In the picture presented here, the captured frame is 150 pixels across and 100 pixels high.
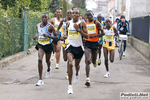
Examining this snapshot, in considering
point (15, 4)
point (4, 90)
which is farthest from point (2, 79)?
point (15, 4)

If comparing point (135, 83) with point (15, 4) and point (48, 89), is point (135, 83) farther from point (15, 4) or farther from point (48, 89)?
point (15, 4)

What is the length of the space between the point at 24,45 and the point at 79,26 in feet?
26.4

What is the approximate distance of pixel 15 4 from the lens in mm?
16781

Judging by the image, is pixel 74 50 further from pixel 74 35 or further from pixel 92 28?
pixel 92 28

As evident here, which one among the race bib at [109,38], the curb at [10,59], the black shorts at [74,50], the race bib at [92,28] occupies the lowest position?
the curb at [10,59]

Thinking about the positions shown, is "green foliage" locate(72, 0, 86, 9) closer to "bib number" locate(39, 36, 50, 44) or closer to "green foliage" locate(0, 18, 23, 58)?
"green foliage" locate(0, 18, 23, 58)

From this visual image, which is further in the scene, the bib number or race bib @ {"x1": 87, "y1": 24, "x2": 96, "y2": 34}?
race bib @ {"x1": 87, "y1": 24, "x2": 96, "y2": 34}

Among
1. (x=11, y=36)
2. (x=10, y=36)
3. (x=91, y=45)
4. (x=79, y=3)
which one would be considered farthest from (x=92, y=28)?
(x=79, y=3)

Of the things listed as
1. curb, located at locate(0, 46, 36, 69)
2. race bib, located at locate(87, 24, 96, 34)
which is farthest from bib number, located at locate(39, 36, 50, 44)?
curb, located at locate(0, 46, 36, 69)

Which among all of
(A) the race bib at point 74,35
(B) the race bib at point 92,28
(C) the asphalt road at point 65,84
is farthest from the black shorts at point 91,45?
(A) the race bib at point 74,35

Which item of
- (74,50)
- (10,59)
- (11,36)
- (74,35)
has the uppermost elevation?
(74,35)

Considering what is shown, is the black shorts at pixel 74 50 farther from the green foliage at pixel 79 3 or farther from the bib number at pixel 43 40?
the green foliage at pixel 79 3

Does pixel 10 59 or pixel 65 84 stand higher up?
pixel 10 59

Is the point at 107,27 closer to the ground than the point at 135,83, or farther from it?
farther from it
